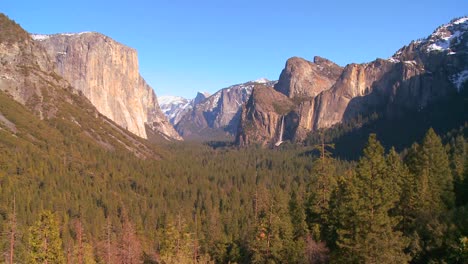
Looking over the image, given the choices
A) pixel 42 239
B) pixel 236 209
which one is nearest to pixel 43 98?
pixel 236 209

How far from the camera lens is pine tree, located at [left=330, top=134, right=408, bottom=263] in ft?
90.2

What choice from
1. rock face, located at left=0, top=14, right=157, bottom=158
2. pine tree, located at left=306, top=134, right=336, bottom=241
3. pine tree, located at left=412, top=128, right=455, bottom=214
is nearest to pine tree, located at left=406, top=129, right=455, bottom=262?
pine tree, located at left=412, top=128, right=455, bottom=214

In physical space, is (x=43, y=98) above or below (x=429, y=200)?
above

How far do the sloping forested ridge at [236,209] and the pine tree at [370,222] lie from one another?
8 centimetres

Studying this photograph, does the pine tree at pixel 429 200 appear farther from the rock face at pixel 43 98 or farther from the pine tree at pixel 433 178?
the rock face at pixel 43 98

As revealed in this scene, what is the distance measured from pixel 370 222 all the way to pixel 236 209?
71.1 meters

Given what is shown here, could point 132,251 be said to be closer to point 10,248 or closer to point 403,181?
point 10,248

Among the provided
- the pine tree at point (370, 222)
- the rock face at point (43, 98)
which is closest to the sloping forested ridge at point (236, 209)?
the pine tree at point (370, 222)

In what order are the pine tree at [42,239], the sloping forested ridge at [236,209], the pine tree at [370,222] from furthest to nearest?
the pine tree at [42,239] < the sloping forested ridge at [236,209] < the pine tree at [370,222]

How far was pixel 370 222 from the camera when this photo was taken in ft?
95.6

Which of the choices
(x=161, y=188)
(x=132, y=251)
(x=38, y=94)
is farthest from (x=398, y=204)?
(x=38, y=94)

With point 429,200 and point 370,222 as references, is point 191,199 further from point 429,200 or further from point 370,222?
point 370,222

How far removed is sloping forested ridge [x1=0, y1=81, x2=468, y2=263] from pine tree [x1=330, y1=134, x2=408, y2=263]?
78mm

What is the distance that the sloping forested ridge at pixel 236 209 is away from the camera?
30875 mm
